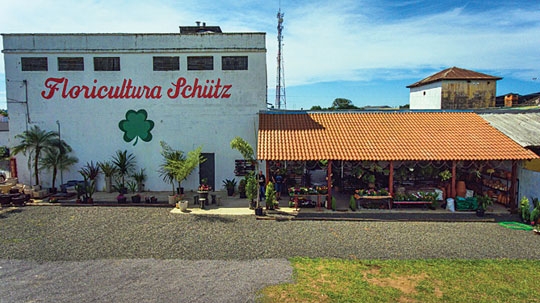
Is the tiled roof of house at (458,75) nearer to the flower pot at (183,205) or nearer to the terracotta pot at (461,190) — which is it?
the terracotta pot at (461,190)

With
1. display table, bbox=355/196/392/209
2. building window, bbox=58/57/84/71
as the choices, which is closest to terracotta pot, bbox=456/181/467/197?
display table, bbox=355/196/392/209

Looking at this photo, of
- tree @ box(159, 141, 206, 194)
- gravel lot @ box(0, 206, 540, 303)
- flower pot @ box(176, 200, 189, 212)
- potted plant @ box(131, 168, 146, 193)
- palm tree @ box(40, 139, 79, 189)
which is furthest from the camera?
potted plant @ box(131, 168, 146, 193)

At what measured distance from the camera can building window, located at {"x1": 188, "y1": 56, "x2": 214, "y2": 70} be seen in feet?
60.6

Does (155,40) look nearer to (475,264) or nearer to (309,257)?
(309,257)

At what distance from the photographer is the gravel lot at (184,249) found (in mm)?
7953

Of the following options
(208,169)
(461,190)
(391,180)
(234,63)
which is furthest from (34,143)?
(461,190)

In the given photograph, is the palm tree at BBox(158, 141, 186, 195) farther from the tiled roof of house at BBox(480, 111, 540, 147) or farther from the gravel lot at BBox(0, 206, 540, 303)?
the tiled roof of house at BBox(480, 111, 540, 147)

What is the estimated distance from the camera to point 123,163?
18.2 metres

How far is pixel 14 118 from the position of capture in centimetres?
1855

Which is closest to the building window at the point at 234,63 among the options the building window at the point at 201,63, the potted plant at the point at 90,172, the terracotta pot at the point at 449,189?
the building window at the point at 201,63

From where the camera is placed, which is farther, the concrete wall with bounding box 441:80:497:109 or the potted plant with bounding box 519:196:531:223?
the concrete wall with bounding box 441:80:497:109

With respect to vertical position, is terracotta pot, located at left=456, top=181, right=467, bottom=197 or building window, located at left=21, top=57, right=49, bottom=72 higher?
building window, located at left=21, top=57, right=49, bottom=72

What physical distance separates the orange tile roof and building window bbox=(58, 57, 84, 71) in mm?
10050

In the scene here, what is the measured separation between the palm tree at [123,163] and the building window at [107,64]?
14.8 ft
